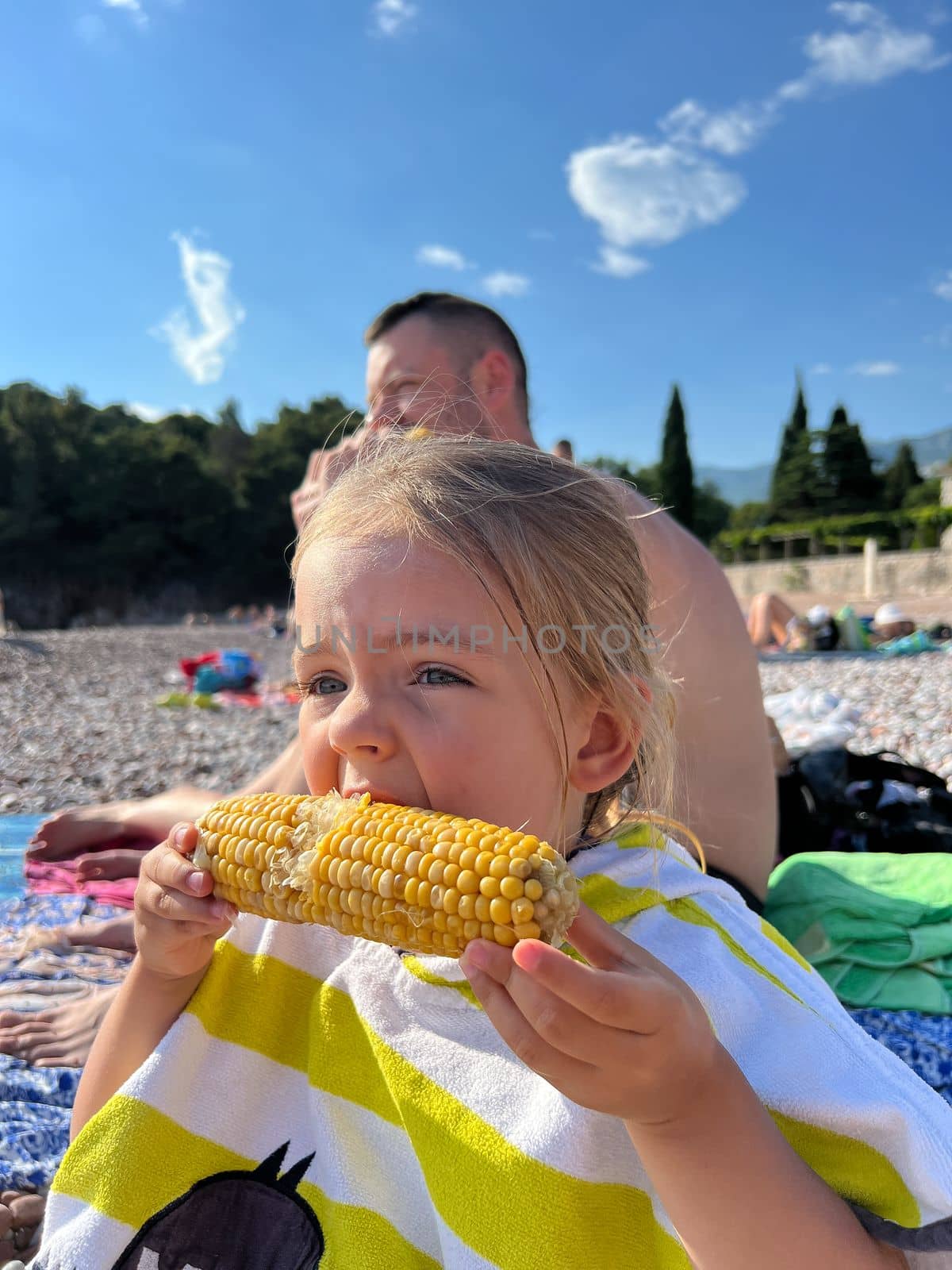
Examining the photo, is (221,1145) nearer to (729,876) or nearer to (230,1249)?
(230,1249)

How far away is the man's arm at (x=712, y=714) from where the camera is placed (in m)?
2.55

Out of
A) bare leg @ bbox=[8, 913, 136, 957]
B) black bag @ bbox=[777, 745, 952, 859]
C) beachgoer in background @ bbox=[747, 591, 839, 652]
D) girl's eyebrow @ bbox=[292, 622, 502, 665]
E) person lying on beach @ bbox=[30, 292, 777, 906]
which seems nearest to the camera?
girl's eyebrow @ bbox=[292, 622, 502, 665]

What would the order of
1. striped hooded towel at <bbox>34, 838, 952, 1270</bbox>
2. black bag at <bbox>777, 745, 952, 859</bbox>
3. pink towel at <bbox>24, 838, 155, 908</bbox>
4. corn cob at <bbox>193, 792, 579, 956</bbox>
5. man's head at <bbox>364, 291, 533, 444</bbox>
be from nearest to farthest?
corn cob at <bbox>193, 792, 579, 956</bbox> < striped hooded towel at <bbox>34, 838, 952, 1270</bbox> < pink towel at <bbox>24, 838, 155, 908</bbox> < black bag at <bbox>777, 745, 952, 859</bbox> < man's head at <bbox>364, 291, 533, 444</bbox>

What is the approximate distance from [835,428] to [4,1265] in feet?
205

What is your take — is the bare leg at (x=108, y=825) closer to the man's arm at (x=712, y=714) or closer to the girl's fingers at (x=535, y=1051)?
the man's arm at (x=712, y=714)

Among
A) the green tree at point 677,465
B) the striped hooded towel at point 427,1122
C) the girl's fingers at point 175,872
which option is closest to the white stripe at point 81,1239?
the striped hooded towel at point 427,1122

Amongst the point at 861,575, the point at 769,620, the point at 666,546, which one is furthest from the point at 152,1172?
the point at 861,575

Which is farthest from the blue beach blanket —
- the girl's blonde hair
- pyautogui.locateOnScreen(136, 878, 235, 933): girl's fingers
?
the girl's blonde hair

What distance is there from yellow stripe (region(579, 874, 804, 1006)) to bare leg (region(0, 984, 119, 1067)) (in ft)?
5.70

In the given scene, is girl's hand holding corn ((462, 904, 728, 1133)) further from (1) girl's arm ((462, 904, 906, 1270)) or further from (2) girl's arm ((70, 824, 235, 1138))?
(2) girl's arm ((70, 824, 235, 1138))

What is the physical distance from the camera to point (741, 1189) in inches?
39.7

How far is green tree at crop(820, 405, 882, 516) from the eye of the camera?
55156 mm

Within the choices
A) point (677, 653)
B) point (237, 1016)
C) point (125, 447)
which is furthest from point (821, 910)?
point (125, 447)

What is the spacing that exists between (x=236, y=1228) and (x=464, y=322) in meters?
3.83
